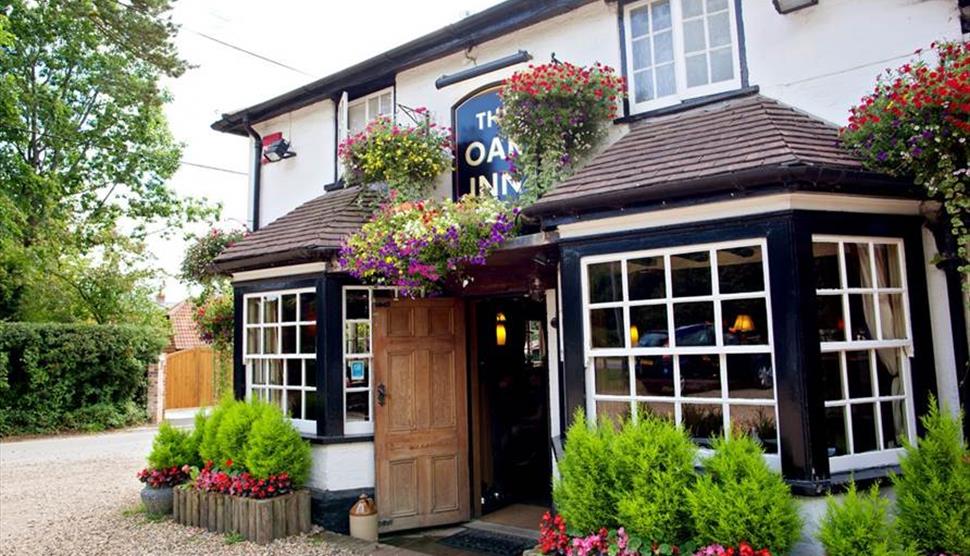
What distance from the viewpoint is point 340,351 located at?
301 inches

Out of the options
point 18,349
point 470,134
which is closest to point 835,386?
point 470,134

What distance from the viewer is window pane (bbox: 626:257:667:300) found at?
5.39 meters

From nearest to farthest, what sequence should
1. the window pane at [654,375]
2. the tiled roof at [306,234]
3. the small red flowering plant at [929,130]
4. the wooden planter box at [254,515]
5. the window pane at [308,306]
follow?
the small red flowering plant at [929,130] → the window pane at [654,375] → the wooden planter box at [254,515] → the tiled roof at [306,234] → the window pane at [308,306]

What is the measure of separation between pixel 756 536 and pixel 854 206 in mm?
2549

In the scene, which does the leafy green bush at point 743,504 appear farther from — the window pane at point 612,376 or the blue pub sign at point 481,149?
the blue pub sign at point 481,149

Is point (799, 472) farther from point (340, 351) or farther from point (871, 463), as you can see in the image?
point (340, 351)

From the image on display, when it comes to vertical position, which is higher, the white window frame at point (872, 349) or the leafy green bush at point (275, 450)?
the white window frame at point (872, 349)

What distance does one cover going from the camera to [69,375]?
56.0 ft

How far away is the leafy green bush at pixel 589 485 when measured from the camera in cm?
484

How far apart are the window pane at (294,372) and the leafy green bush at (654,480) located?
4.43m

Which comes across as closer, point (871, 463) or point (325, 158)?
point (871, 463)

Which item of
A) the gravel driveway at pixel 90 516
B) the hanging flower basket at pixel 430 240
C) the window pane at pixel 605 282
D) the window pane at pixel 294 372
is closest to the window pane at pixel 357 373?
the window pane at pixel 294 372

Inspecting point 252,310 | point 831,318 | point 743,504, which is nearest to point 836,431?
point 831,318

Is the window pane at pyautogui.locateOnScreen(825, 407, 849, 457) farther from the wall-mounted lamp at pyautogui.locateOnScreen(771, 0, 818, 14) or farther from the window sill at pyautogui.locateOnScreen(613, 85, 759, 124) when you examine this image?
the wall-mounted lamp at pyautogui.locateOnScreen(771, 0, 818, 14)
